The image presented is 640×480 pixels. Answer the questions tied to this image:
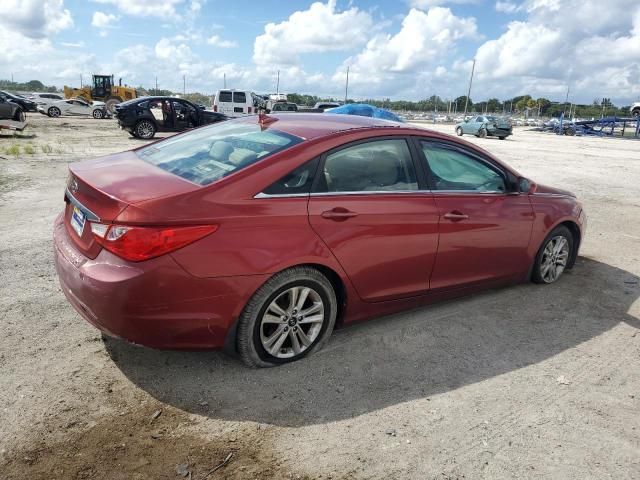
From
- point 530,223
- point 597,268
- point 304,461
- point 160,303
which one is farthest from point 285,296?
point 597,268

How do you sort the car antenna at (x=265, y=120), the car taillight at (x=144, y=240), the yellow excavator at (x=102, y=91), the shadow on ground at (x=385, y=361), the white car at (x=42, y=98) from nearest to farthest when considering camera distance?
the car taillight at (x=144, y=240) → the shadow on ground at (x=385, y=361) → the car antenna at (x=265, y=120) → the white car at (x=42, y=98) → the yellow excavator at (x=102, y=91)

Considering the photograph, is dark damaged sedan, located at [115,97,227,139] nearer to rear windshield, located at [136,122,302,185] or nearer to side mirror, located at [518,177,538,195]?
rear windshield, located at [136,122,302,185]

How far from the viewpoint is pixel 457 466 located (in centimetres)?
257

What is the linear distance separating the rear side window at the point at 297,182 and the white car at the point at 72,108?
35.7m

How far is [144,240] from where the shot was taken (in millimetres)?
2707

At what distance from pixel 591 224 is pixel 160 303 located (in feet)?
23.6

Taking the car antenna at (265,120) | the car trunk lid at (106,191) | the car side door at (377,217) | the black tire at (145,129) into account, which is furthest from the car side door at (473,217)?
the black tire at (145,129)

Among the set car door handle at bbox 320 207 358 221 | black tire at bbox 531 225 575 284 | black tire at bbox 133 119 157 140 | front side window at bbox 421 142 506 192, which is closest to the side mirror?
front side window at bbox 421 142 506 192

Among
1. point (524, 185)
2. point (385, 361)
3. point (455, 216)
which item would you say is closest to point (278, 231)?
point (385, 361)

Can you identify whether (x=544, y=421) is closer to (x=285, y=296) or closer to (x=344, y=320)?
(x=344, y=320)

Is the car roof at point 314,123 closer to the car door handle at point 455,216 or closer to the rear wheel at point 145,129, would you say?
A: the car door handle at point 455,216

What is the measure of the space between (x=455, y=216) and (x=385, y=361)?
4.08ft

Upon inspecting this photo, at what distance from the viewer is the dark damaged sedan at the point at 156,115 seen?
60.5 ft

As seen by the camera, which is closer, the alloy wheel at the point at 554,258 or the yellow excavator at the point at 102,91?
the alloy wheel at the point at 554,258
